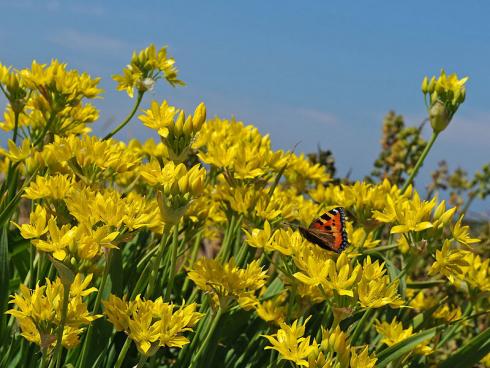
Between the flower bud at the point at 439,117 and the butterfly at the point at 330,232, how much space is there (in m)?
0.82

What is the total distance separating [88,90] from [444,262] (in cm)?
167

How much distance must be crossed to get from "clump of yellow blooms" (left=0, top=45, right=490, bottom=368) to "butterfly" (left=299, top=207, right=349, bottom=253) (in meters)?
0.01

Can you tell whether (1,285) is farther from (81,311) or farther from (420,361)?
(420,361)

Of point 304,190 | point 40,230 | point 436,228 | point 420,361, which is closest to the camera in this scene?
point 40,230

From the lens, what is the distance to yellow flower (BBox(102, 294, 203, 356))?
171 centimetres

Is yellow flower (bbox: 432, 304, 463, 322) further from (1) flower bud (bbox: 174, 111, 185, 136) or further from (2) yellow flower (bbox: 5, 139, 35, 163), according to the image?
(2) yellow flower (bbox: 5, 139, 35, 163)

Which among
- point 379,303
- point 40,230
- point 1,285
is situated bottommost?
point 1,285

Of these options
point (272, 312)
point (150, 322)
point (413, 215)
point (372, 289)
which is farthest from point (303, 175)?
point (150, 322)

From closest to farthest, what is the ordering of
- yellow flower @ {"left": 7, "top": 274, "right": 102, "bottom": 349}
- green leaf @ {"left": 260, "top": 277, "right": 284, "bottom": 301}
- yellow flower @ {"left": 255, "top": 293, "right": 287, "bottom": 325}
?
yellow flower @ {"left": 7, "top": 274, "right": 102, "bottom": 349} < yellow flower @ {"left": 255, "top": 293, "right": 287, "bottom": 325} < green leaf @ {"left": 260, "top": 277, "right": 284, "bottom": 301}

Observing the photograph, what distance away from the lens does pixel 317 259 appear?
2.03m

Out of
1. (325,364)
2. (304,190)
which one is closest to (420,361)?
(304,190)

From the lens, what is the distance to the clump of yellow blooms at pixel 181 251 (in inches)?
69.7

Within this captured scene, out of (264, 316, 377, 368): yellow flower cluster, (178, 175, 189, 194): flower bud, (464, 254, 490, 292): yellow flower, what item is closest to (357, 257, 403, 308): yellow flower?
(264, 316, 377, 368): yellow flower cluster

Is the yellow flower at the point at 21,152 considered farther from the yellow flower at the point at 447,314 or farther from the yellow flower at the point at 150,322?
the yellow flower at the point at 447,314
